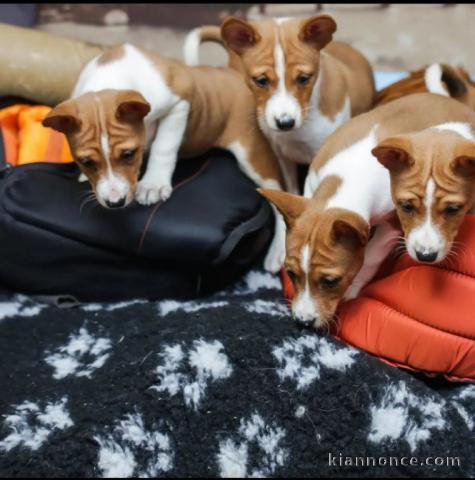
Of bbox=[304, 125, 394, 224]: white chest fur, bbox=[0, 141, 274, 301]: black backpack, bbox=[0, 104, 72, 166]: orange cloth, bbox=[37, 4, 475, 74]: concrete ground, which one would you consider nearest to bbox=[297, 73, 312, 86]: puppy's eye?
bbox=[304, 125, 394, 224]: white chest fur

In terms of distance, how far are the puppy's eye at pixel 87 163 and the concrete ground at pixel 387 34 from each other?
56.0 inches

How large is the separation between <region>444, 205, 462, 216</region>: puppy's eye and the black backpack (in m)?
0.70

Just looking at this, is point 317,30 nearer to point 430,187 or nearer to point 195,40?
point 195,40

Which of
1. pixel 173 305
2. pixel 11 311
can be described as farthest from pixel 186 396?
pixel 11 311

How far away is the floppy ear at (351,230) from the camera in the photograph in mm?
1656

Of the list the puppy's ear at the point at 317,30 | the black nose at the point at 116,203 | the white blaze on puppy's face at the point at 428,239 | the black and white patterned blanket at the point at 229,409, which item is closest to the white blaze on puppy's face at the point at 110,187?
the black nose at the point at 116,203

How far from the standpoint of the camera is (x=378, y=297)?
1887 mm

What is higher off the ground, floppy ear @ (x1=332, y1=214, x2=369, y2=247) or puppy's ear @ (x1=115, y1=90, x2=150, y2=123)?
puppy's ear @ (x1=115, y1=90, x2=150, y2=123)

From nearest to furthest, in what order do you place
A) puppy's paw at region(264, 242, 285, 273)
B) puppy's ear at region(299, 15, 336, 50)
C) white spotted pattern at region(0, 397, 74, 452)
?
white spotted pattern at region(0, 397, 74, 452) → puppy's ear at region(299, 15, 336, 50) → puppy's paw at region(264, 242, 285, 273)

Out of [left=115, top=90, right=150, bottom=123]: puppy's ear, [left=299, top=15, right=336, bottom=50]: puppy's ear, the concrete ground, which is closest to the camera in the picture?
[left=115, top=90, right=150, bottom=123]: puppy's ear

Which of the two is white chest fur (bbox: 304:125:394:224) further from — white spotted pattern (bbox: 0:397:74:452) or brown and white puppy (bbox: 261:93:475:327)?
white spotted pattern (bbox: 0:397:74:452)

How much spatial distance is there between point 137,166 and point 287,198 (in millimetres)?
503

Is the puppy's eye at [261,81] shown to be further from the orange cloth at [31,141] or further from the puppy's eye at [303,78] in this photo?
the orange cloth at [31,141]

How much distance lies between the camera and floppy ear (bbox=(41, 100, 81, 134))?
1.86m
